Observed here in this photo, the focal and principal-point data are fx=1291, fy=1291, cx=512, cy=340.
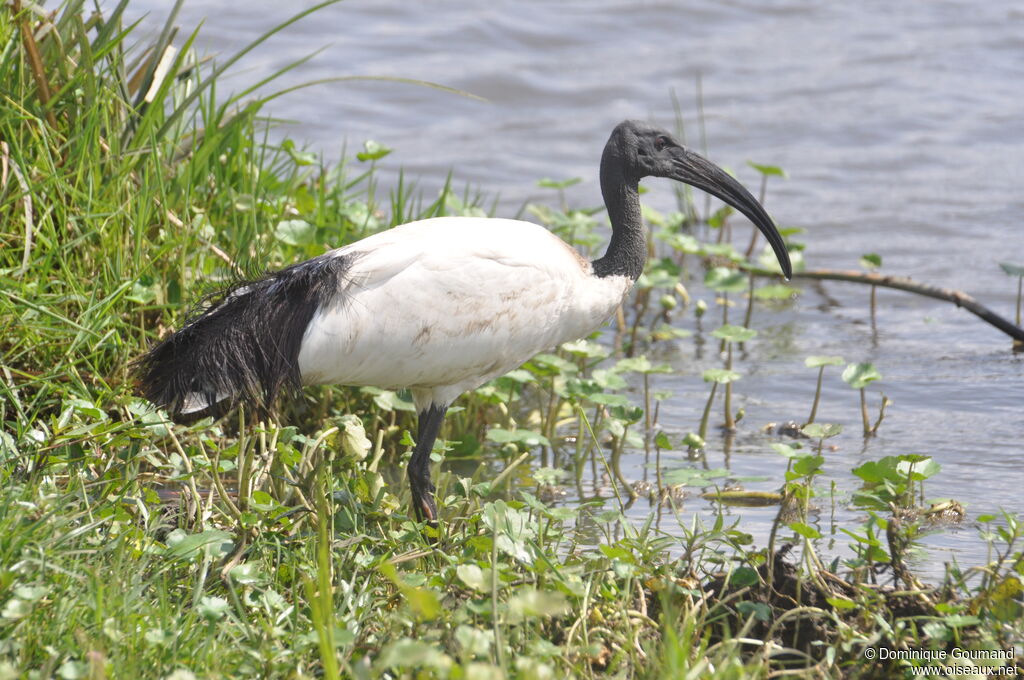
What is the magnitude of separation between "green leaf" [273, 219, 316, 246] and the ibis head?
1183 mm

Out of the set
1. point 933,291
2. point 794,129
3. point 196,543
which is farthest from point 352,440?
point 794,129

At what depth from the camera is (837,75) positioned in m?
11.6

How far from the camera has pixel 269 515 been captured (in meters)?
3.35

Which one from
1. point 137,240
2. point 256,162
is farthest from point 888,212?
point 137,240

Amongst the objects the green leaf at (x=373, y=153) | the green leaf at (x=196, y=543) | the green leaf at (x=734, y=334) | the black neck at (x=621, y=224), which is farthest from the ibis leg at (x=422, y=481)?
the green leaf at (x=373, y=153)

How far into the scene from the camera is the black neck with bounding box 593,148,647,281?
14.2ft

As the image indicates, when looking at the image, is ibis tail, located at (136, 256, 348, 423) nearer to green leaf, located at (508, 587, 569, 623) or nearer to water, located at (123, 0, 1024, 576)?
green leaf, located at (508, 587, 569, 623)

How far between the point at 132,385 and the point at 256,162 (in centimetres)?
163

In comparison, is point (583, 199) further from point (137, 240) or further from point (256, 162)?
point (137, 240)

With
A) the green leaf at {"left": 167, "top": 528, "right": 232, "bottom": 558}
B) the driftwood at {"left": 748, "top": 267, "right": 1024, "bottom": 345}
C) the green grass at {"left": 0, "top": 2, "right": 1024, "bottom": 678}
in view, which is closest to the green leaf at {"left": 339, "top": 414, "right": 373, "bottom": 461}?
the green grass at {"left": 0, "top": 2, "right": 1024, "bottom": 678}

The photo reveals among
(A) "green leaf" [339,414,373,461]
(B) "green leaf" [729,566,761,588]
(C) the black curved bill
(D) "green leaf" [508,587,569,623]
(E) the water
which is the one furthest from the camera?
(E) the water

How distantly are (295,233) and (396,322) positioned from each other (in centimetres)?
120

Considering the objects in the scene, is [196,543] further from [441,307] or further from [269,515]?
[441,307]

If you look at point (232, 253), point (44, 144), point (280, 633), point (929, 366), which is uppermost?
point (44, 144)
